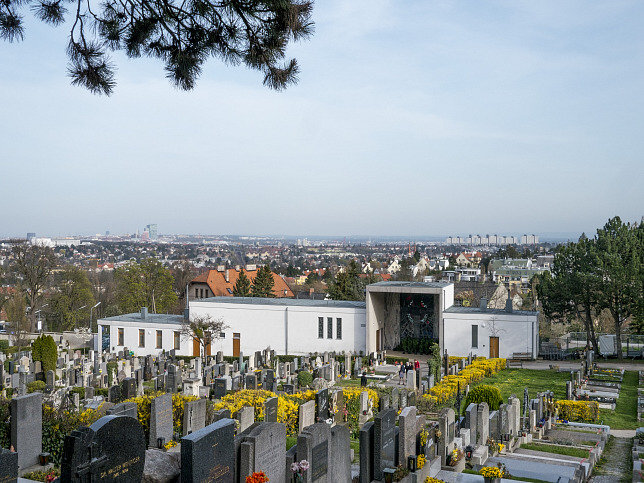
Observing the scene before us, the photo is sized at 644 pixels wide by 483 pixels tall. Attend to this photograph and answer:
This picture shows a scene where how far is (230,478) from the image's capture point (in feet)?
31.0

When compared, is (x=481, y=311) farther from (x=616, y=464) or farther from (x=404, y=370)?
(x=616, y=464)

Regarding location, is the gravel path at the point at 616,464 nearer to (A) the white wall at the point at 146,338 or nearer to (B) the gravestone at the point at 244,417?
(B) the gravestone at the point at 244,417

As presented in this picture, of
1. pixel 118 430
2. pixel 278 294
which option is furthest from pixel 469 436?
pixel 278 294

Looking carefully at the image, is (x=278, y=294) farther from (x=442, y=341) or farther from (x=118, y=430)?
(x=118, y=430)

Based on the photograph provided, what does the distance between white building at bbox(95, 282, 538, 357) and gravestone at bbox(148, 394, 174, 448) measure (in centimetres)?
2185

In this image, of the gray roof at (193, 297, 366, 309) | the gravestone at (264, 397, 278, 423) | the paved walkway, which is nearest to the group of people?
the paved walkway

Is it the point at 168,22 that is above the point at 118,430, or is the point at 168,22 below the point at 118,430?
above

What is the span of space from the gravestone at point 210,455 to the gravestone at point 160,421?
230 inches

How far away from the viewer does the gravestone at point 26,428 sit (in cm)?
1357

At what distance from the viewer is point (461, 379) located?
2539 centimetres

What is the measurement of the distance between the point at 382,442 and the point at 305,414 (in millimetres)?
5477

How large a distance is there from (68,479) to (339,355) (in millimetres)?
29558

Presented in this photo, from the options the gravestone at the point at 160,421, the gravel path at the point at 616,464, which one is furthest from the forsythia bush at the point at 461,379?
the gravestone at the point at 160,421

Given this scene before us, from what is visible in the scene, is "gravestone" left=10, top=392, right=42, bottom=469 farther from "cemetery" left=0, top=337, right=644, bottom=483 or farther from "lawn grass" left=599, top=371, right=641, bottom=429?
"lawn grass" left=599, top=371, right=641, bottom=429
